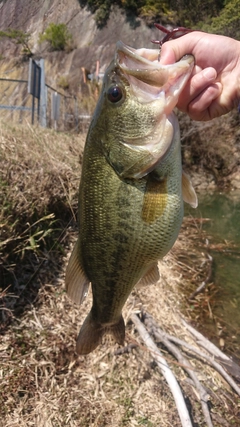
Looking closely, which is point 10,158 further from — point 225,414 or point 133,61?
point 225,414

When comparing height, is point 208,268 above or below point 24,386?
below

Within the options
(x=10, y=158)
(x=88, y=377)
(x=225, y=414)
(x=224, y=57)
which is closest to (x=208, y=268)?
(x=225, y=414)

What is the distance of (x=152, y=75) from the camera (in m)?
1.43

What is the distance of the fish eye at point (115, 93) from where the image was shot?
1.50 m

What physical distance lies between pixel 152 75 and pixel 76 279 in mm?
1066

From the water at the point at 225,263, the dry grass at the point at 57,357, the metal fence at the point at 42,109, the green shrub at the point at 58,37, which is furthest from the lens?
the green shrub at the point at 58,37

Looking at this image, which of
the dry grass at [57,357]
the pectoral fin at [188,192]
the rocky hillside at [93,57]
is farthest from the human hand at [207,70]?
the rocky hillside at [93,57]

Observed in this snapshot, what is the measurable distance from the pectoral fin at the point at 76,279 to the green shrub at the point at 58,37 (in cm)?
2648

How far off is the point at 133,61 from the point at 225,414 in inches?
142

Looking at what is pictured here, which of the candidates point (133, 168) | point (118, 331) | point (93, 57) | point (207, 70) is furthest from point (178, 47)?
point (93, 57)

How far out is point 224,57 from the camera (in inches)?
74.0

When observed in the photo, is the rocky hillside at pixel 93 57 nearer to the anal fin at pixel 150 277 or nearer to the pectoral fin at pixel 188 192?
the pectoral fin at pixel 188 192

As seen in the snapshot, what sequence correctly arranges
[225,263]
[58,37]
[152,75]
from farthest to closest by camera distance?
[58,37] < [225,263] < [152,75]

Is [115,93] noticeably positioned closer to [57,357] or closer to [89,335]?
[89,335]
